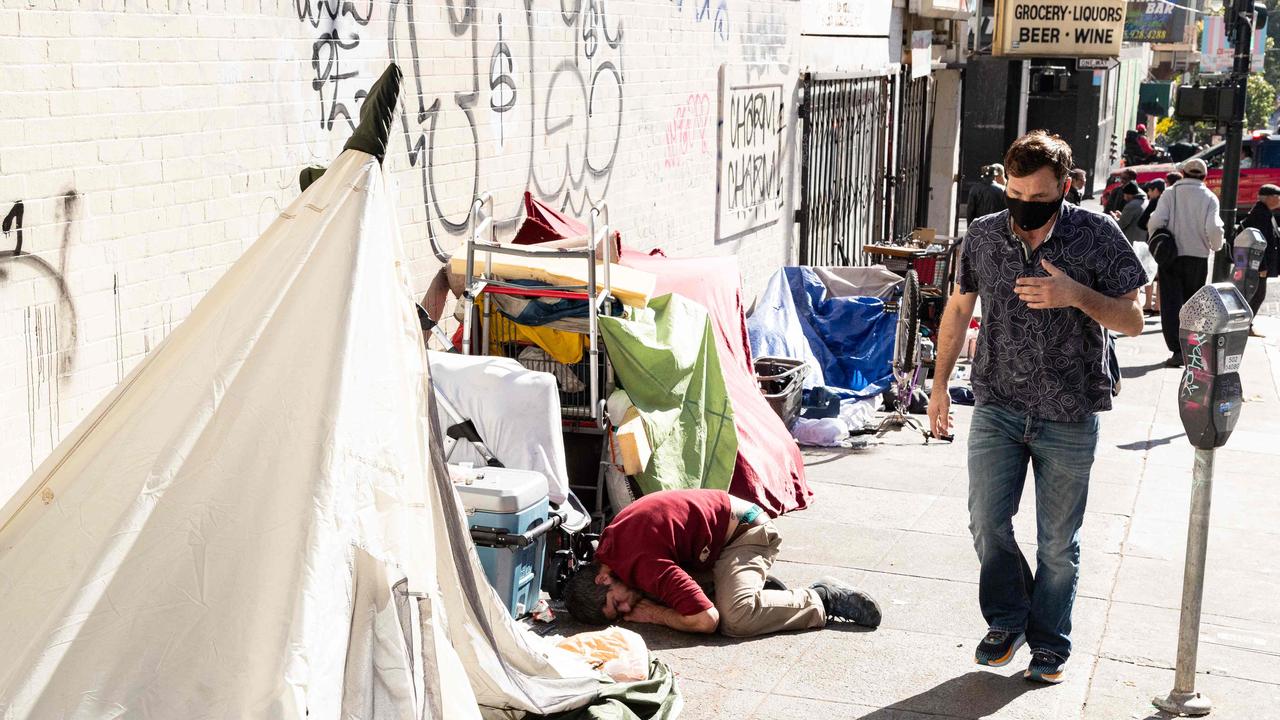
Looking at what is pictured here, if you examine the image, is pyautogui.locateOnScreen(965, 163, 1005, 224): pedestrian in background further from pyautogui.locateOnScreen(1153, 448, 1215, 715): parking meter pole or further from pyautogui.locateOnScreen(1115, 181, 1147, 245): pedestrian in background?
pyautogui.locateOnScreen(1153, 448, 1215, 715): parking meter pole

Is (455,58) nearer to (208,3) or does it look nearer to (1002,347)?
(208,3)

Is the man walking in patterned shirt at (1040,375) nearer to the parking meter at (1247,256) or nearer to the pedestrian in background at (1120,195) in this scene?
the parking meter at (1247,256)

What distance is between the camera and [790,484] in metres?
8.11

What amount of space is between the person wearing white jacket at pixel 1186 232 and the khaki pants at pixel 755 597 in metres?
8.52

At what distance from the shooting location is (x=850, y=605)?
6.09 metres

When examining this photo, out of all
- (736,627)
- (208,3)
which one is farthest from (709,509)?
(208,3)

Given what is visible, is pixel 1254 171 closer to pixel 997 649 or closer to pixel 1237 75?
pixel 1237 75

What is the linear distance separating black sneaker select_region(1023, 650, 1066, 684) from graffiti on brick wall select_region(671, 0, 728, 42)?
6.61 m

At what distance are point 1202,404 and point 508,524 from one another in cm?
271

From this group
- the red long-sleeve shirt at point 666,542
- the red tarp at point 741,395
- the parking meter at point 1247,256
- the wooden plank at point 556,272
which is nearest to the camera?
the red long-sleeve shirt at point 666,542

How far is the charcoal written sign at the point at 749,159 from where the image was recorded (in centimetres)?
1209

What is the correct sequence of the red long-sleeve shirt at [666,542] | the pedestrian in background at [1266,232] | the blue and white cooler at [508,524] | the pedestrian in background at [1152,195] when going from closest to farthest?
the blue and white cooler at [508,524] → the red long-sleeve shirt at [666,542] → the pedestrian in background at [1266,232] → the pedestrian in background at [1152,195]

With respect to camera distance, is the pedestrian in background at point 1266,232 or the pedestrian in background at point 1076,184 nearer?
the pedestrian in background at point 1076,184

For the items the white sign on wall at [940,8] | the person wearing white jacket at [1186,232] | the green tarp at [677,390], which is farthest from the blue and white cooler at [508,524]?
the white sign on wall at [940,8]
